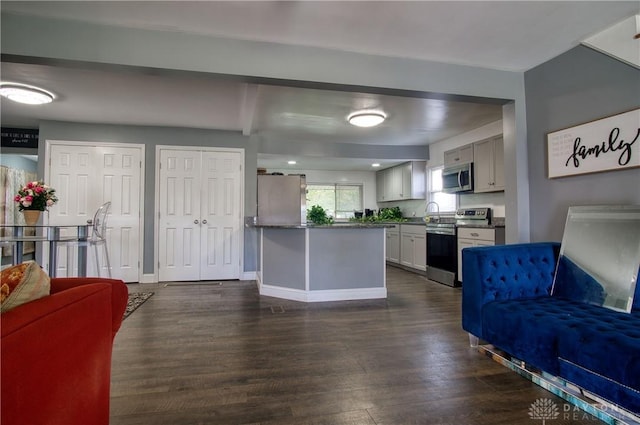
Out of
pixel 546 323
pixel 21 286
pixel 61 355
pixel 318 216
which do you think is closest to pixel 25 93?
pixel 318 216

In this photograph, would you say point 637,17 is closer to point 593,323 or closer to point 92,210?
point 593,323

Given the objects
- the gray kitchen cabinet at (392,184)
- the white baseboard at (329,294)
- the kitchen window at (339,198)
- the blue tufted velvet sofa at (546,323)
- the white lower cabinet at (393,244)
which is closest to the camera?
the blue tufted velvet sofa at (546,323)

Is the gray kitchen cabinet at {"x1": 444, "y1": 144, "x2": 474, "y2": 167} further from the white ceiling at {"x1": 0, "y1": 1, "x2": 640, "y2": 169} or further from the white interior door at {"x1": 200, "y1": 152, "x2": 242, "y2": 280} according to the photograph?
the white interior door at {"x1": 200, "y1": 152, "x2": 242, "y2": 280}

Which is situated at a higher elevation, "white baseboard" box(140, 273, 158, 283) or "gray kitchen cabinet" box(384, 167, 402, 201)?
"gray kitchen cabinet" box(384, 167, 402, 201)

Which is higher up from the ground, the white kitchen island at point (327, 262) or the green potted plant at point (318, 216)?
the green potted plant at point (318, 216)

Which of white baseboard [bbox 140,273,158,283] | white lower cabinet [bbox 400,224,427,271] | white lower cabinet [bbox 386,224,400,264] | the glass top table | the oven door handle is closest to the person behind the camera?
the glass top table

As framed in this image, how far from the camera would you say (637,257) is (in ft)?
6.56

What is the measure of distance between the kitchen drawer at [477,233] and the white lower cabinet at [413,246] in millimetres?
881

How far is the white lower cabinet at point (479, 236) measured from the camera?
4070 mm

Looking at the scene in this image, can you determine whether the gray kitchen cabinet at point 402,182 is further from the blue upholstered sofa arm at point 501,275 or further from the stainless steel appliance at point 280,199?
the blue upholstered sofa arm at point 501,275

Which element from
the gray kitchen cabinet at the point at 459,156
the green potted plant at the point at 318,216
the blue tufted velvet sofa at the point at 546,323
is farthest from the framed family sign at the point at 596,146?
the green potted plant at the point at 318,216

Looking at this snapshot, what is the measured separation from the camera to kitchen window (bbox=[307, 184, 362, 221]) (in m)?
8.48

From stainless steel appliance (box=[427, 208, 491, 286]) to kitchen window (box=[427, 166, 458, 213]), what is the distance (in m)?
0.55

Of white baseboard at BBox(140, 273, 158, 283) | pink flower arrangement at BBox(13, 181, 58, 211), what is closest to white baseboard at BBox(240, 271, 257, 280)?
white baseboard at BBox(140, 273, 158, 283)
